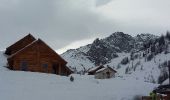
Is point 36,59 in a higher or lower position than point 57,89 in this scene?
higher

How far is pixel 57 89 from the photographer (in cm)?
3841

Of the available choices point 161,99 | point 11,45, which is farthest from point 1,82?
point 11,45

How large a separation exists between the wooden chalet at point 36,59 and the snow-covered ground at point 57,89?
7988 millimetres

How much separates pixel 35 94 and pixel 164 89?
11.6 metres

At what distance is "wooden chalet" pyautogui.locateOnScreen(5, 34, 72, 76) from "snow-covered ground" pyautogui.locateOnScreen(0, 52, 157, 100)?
7.99m

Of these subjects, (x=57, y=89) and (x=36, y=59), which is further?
(x=36, y=59)

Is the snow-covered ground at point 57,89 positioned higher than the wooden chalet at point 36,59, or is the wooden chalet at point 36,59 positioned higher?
the wooden chalet at point 36,59

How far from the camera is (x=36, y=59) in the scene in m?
52.0

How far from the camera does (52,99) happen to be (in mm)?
34469

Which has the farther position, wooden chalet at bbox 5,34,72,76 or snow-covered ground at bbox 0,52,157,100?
wooden chalet at bbox 5,34,72,76

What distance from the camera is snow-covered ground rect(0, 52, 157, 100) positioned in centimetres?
3509

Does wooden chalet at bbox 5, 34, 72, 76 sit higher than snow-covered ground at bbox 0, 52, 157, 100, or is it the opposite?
wooden chalet at bbox 5, 34, 72, 76

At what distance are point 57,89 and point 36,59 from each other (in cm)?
1428

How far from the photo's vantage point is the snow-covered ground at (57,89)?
35.1m
